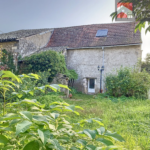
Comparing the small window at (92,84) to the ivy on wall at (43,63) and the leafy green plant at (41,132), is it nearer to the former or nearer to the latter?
the ivy on wall at (43,63)

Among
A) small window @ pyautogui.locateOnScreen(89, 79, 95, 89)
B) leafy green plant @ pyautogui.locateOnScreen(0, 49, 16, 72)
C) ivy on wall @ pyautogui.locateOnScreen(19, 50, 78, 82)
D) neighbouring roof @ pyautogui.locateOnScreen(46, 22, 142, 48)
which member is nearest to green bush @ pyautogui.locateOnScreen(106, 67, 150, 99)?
small window @ pyautogui.locateOnScreen(89, 79, 95, 89)

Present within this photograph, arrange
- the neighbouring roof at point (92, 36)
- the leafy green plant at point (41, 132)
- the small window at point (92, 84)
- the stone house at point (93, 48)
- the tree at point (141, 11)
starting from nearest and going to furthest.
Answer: the leafy green plant at point (41, 132) → the tree at point (141, 11) → the stone house at point (93, 48) → the neighbouring roof at point (92, 36) → the small window at point (92, 84)

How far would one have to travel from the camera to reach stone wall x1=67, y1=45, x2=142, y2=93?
1269 centimetres

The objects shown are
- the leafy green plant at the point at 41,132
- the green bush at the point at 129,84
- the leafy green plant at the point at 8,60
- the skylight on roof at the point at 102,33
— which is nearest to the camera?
the leafy green plant at the point at 41,132

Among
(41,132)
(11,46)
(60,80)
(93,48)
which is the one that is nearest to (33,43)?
(11,46)

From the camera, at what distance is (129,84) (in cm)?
984

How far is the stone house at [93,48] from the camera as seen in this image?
1266 cm

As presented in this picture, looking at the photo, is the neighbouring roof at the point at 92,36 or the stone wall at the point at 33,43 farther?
the neighbouring roof at the point at 92,36

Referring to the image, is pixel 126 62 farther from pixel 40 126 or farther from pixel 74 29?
pixel 40 126

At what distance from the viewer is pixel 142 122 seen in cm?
427

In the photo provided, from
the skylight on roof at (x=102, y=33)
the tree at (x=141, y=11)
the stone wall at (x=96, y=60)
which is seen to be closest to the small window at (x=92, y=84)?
the stone wall at (x=96, y=60)

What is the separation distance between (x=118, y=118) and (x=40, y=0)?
26.9 ft

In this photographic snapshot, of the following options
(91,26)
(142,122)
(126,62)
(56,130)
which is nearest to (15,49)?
(91,26)

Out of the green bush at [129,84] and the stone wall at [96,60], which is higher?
the stone wall at [96,60]
